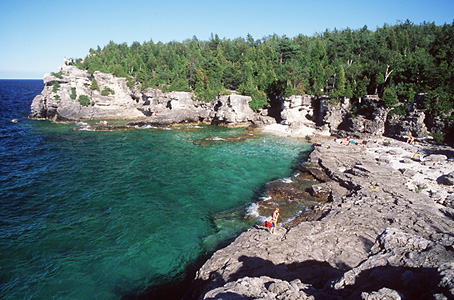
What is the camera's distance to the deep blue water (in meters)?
13.0

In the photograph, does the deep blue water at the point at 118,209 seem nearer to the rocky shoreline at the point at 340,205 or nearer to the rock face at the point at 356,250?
the rocky shoreline at the point at 340,205

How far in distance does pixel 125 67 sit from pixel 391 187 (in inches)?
2711

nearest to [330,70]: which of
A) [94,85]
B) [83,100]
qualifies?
[94,85]

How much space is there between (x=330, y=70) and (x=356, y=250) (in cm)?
4443

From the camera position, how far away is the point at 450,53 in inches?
1631

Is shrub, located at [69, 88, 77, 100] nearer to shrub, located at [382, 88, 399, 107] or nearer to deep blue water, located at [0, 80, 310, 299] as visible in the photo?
deep blue water, located at [0, 80, 310, 299]

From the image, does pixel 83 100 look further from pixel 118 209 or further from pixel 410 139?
pixel 410 139

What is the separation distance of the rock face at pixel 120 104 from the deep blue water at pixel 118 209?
47.4ft

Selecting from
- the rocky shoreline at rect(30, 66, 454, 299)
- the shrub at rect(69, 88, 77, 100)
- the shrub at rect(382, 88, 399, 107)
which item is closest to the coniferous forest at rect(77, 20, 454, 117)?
the shrub at rect(382, 88, 399, 107)

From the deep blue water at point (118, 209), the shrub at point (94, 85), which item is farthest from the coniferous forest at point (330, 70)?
the deep blue water at point (118, 209)

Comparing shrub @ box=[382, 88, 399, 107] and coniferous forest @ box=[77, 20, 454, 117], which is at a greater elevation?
coniferous forest @ box=[77, 20, 454, 117]

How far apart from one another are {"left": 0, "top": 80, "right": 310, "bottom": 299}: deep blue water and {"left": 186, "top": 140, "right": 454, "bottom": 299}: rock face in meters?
3.87

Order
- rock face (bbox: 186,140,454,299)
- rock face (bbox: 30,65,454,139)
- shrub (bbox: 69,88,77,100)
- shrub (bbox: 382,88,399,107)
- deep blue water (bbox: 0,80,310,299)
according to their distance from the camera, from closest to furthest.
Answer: rock face (bbox: 186,140,454,299) < deep blue water (bbox: 0,80,310,299) < shrub (bbox: 382,88,399,107) < rock face (bbox: 30,65,454,139) < shrub (bbox: 69,88,77,100)

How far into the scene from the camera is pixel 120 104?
59.9m
